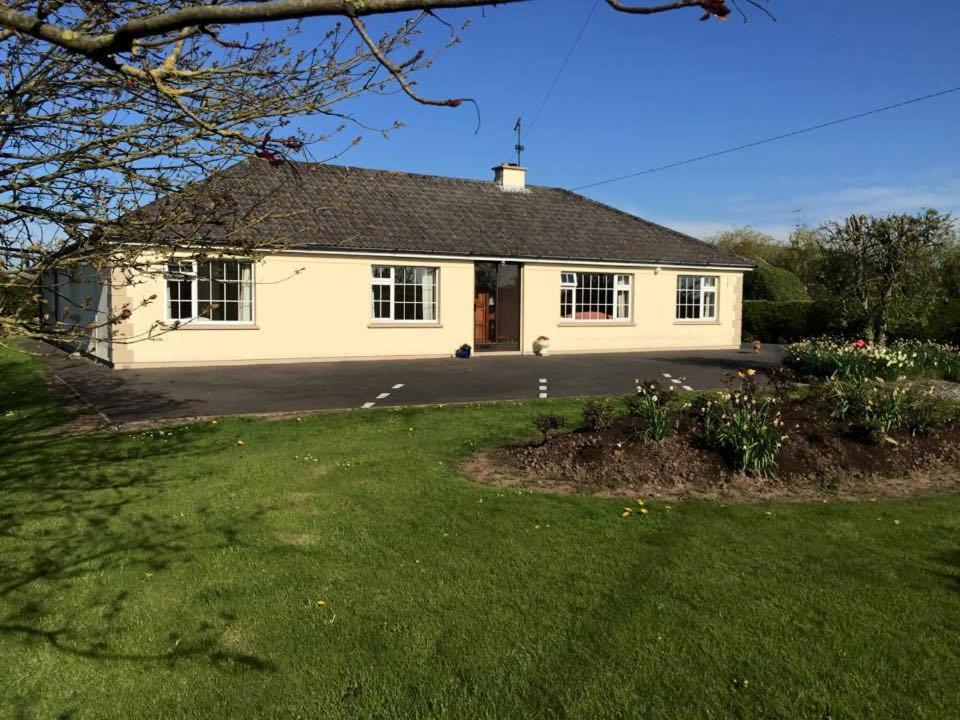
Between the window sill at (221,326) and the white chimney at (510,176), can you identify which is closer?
the window sill at (221,326)

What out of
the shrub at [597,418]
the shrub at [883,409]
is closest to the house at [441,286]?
the shrub at [597,418]

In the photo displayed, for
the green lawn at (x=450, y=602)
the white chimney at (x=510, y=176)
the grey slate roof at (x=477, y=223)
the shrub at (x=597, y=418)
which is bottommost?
the green lawn at (x=450, y=602)

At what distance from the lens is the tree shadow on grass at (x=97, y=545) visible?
12.2 ft

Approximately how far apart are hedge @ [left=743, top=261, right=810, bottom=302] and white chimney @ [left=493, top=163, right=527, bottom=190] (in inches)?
546

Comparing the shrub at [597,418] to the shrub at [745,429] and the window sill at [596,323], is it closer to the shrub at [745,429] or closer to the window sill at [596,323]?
the shrub at [745,429]

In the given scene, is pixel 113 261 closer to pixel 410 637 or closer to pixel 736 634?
pixel 410 637

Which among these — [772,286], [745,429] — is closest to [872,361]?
[745,429]

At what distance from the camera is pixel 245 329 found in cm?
1827

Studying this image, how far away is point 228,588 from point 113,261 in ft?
8.95

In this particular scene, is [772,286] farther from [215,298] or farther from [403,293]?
[215,298]

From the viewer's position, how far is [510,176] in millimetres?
27125

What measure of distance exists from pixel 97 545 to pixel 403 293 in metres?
15.9

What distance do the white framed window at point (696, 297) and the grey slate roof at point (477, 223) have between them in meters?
0.77

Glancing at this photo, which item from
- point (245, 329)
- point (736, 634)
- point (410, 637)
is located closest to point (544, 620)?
point (410, 637)
